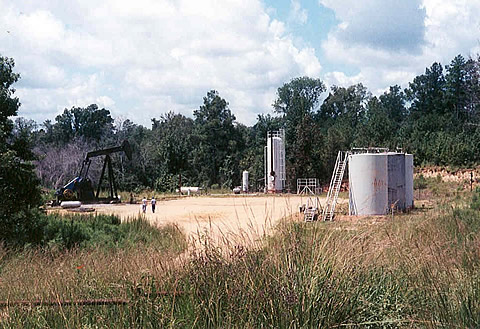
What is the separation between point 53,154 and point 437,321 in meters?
53.3

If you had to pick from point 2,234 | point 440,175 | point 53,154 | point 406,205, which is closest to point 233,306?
point 2,234

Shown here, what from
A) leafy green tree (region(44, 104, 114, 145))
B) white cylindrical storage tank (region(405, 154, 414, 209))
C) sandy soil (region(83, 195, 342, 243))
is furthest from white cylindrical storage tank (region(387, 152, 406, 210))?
leafy green tree (region(44, 104, 114, 145))

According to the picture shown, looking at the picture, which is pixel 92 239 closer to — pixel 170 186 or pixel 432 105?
pixel 170 186

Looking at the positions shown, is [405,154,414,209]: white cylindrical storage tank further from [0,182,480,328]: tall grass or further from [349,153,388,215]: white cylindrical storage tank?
[0,182,480,328]: tall grass

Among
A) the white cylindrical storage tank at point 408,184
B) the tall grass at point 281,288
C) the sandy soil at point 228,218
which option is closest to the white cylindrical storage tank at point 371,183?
the white cylindrical storage tank at point 408,184

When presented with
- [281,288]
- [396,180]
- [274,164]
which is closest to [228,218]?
[281,288]

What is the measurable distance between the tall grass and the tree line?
35425mm

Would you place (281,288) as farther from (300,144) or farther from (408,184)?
(300,144)

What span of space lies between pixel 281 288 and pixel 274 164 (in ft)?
151

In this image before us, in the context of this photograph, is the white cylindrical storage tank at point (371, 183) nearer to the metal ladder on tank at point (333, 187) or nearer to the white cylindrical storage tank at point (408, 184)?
the metal ladder on tank at point (333, 187)

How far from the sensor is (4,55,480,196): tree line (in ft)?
173

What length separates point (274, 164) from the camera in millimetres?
50719

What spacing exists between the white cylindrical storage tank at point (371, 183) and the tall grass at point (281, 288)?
64.0 feet

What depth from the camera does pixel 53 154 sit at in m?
53.7
